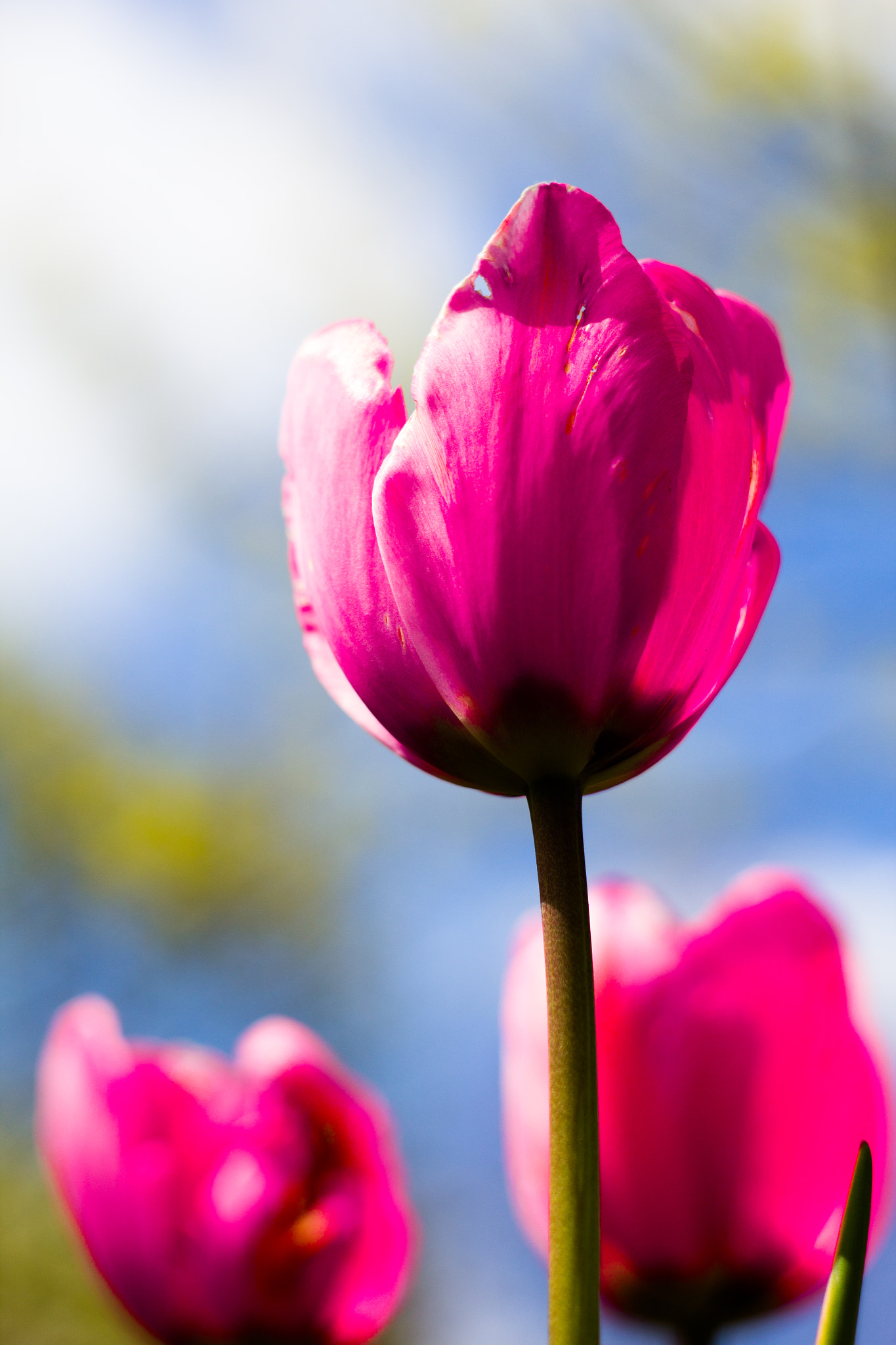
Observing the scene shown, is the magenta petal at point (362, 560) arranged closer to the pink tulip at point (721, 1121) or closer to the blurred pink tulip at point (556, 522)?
the blurred pink tulip at point (556, 522)

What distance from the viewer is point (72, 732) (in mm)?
4520

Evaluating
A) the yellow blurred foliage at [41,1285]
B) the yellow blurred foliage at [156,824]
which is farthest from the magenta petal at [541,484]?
the yellow blurred foliage at [156,824]

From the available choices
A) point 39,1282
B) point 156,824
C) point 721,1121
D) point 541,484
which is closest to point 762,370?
point 541,484

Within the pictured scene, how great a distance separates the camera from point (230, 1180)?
329 millimetres

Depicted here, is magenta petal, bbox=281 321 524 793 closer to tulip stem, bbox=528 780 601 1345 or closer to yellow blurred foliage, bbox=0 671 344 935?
tulip stem, bbox=528 780 601 1345

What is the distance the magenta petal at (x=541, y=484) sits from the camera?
7.7 inches

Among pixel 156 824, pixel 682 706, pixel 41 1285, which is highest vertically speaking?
pixel 682 706

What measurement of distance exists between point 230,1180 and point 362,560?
0.20 m

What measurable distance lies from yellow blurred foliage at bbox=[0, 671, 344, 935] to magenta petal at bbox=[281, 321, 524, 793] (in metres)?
4.25

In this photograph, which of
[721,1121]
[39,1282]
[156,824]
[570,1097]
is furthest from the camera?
[156,824]

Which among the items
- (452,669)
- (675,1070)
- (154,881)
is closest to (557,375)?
(452,669)

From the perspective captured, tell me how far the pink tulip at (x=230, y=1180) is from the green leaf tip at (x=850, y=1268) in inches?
6.1

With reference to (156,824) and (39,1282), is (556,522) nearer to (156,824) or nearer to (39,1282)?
(39,1282)

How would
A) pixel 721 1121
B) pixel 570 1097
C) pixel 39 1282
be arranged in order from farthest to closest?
pixel 39 1282 → pixel 721 1121 → pixel 570 1097
